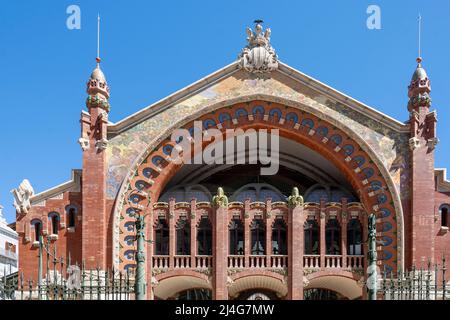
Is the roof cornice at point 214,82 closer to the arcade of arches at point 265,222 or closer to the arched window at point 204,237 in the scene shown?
the arcade of arches at point 265,222

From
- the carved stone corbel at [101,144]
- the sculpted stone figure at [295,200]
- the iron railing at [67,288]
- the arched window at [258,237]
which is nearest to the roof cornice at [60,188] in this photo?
the carved stone corbel at [101,144]

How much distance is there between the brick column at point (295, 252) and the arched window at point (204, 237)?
4344 millimetres

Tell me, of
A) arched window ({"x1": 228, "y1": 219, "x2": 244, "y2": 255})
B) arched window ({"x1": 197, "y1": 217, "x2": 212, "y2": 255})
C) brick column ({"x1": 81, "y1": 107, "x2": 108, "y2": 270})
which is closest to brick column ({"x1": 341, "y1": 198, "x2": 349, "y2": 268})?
arched window ({"x1": 228, "y1": 219, "x2": 244, "y2": 255})

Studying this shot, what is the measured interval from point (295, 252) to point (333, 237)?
256 centimetres

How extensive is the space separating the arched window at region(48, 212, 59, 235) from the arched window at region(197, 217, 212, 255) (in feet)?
24.6

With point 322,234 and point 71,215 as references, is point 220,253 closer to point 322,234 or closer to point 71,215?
point 322,234

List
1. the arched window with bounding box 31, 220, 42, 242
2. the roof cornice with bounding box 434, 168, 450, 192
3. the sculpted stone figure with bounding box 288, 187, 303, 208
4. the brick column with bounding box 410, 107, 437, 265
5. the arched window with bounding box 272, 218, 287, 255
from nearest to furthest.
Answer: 1. the brick column with bounding box 410, 107, 437, 265
2. the roof cornice with bounding box 434, 168, 450, 192
3. the sculpted stone figure with bounding box 288, 187, 303, 208
4. the arched window with bounding box 31, 220, 42, 242
5. the arched window with bounding box 272, 218, 287, 255

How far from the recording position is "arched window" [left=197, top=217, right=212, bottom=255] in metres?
36.5

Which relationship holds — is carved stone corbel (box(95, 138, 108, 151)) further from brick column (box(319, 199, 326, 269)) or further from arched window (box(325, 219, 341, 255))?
→ arched window (box(325, 219, 341, 255))

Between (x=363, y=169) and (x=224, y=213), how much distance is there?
771cm

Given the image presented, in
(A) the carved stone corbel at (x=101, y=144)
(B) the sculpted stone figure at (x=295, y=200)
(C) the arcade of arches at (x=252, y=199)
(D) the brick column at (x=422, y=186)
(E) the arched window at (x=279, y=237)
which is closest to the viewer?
(D) the brick column at (x=422, y=186)

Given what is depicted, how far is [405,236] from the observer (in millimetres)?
34938

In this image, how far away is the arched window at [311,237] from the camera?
36406mm
